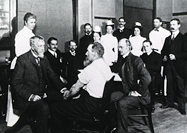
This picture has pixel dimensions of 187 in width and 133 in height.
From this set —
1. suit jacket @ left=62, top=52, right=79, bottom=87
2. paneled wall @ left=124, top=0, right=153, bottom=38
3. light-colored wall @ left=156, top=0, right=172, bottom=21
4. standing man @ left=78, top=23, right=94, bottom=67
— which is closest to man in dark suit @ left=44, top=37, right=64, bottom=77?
suit jacket @ left=62, top=52, right=79, bottom=87

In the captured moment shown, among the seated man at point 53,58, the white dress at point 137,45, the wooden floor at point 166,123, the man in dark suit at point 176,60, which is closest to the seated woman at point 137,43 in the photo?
the white dress at point 137,45

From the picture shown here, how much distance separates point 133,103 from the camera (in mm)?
3332

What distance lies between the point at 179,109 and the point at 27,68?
316 cm

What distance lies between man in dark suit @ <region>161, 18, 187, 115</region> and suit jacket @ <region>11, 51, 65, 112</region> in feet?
8.51

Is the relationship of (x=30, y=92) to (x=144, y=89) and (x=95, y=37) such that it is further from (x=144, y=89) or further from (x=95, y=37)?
Answer: (x=95, y=37)

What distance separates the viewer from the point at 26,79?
10.6 ft

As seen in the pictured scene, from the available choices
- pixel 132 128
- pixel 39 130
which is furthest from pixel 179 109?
pixel 39 130

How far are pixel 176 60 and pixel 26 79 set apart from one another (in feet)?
10.1

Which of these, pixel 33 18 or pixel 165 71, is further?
pixel 165 71

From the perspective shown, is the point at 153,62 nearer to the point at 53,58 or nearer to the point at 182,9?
the point at 53,58

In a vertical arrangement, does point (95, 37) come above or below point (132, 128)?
above

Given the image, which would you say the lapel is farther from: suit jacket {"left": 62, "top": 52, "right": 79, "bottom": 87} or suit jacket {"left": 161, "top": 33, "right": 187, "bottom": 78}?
suit jacket {"left": 161, "top": 33, "right": 187, "bottom": 78}

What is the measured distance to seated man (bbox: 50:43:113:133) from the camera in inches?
113

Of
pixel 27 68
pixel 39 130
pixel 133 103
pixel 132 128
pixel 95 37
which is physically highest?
pixel 95 37
